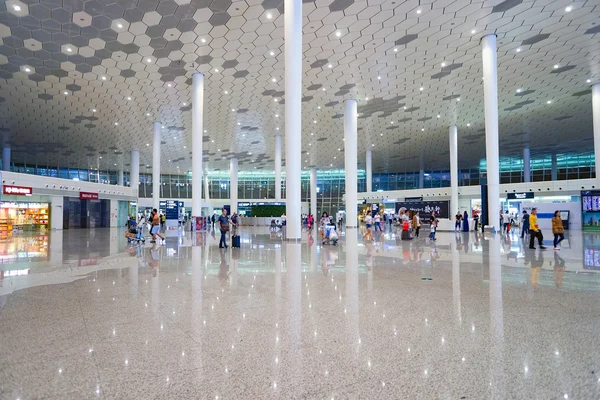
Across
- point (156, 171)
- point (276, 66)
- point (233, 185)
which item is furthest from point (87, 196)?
point (276, 66)

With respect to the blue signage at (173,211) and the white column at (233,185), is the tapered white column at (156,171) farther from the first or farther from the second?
the white column at (233,185)

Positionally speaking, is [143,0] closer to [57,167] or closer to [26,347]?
[26,347]

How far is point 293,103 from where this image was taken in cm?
1329

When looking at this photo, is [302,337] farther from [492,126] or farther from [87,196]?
[87,196]

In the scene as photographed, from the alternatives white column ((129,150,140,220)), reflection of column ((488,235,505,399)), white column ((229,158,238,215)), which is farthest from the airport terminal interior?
white column ((229,158,238,215))

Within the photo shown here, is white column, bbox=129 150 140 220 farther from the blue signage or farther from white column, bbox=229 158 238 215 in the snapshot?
white column, bbox=229 158 238 215

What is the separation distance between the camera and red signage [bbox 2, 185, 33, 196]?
22.1 meters

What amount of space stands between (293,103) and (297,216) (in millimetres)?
4492

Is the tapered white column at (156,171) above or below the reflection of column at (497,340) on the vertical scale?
above

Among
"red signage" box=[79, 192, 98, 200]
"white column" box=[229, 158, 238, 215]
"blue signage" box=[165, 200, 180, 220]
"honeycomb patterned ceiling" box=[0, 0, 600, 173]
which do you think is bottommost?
"blue signage" box=[165, 200, 180, 220]

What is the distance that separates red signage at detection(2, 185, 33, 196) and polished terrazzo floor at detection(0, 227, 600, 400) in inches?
843

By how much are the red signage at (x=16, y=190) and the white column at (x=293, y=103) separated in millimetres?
20281

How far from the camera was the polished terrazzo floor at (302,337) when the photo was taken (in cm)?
210

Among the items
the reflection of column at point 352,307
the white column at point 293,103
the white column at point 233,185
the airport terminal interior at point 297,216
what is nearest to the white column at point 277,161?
the airport terminal interior at point 297,216
